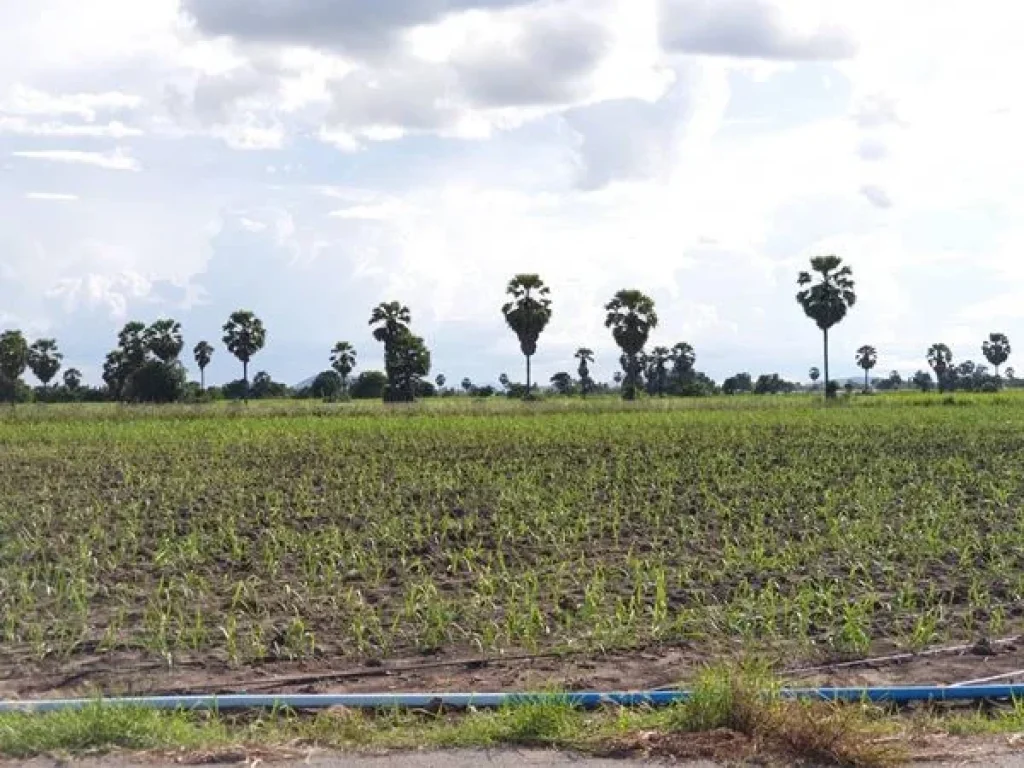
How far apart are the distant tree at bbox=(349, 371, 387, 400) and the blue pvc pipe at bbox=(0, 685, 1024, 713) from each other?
81369mm

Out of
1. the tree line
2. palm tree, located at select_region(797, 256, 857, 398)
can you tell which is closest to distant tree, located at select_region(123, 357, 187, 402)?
the tree line

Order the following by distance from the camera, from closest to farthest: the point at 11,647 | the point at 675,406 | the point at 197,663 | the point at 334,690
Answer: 1. the point at 334,690
2. the point at 197,663
3. the point at 11,647
4. the point at 675,406

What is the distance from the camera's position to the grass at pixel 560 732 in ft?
16.8

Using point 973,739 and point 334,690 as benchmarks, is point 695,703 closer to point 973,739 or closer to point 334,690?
point 973,739

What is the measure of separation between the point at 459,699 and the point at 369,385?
8274 cm

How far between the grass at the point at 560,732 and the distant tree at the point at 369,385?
82.2 meters

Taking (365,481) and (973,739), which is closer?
(973,739)

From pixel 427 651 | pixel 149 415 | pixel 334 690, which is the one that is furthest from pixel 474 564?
pixel 149 415

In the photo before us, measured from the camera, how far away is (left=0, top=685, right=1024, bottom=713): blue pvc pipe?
19.8ft

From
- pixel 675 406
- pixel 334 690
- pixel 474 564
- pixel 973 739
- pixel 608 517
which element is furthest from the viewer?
pixel 675 406

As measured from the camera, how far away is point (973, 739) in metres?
5.41

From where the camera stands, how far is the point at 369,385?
3477 inches

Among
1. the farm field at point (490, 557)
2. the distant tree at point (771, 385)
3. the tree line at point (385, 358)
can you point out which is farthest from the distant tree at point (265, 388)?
the farm field at point (490, 557)

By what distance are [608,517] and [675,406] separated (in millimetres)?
35551
